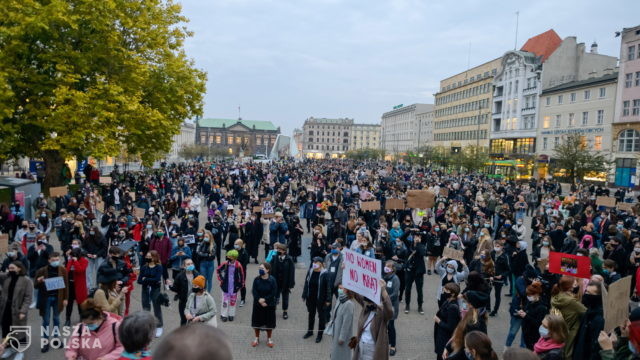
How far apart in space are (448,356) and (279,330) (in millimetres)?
4660

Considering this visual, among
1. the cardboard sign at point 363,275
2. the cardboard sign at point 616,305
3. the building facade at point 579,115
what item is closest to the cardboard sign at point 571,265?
the cardboard sign at point 616,305

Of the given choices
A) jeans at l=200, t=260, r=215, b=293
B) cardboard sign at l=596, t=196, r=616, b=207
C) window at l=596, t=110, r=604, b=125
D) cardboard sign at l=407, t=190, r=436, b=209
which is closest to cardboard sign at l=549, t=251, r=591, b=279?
jeans at l=200, t=260, r=215, b=293

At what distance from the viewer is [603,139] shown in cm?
4353

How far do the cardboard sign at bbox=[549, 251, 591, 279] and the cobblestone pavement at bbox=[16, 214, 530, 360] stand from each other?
1955 millimetres

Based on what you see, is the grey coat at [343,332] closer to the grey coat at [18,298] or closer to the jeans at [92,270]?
the grey coat at [18,298]

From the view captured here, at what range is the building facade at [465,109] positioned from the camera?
71.8 m

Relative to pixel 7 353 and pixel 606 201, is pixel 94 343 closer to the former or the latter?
pixel 7 353

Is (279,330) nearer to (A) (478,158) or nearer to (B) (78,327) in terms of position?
(B) (78,327)

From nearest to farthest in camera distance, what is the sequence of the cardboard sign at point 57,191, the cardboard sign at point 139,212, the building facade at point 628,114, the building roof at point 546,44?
the cardboard sign at point 139,212
the cardboard sign at point 57,191
the building facade at point 628,114
the building roof at point 546,44

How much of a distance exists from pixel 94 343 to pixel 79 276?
4.44m

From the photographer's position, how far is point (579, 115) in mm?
47219

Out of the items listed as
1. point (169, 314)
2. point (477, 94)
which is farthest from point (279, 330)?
point (477, 94)

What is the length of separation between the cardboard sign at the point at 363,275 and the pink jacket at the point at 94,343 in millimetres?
3352

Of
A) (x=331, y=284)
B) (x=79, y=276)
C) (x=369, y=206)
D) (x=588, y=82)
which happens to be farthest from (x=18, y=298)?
(x=588, y=82)
